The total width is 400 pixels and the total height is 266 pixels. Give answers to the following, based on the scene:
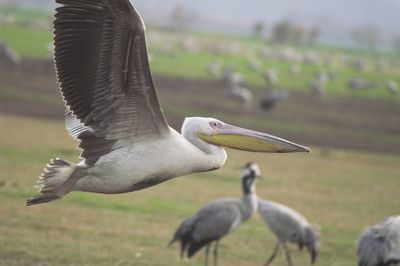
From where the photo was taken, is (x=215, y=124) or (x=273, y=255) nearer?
(x=215, y=124)

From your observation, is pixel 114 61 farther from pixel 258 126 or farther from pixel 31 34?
pixel 31 34

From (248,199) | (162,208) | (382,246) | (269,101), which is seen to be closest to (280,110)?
(269,101)

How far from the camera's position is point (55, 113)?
25750mm

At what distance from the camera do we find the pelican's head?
6887 mm

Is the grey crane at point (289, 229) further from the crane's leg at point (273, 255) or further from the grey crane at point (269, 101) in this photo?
the grey crane at point (269, 101)

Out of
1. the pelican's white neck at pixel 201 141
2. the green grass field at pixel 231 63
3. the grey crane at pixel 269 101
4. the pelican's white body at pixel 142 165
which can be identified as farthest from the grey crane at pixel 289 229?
the green grass field at pixel 231 63

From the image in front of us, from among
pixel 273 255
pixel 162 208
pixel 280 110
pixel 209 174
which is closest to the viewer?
pixel 273 255

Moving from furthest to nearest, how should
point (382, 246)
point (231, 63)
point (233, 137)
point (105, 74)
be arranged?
point (231, 63) → point (382, 246) → point (233, 137) → point (105, 74)

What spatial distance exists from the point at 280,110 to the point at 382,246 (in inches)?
907

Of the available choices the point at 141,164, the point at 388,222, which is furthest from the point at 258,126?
the point at 141,164

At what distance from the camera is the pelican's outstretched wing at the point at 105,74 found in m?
6.47

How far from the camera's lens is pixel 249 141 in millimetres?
6969

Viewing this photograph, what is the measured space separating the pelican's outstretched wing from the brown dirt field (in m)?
17.3

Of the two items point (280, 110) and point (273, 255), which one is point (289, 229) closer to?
point (273, 255)
